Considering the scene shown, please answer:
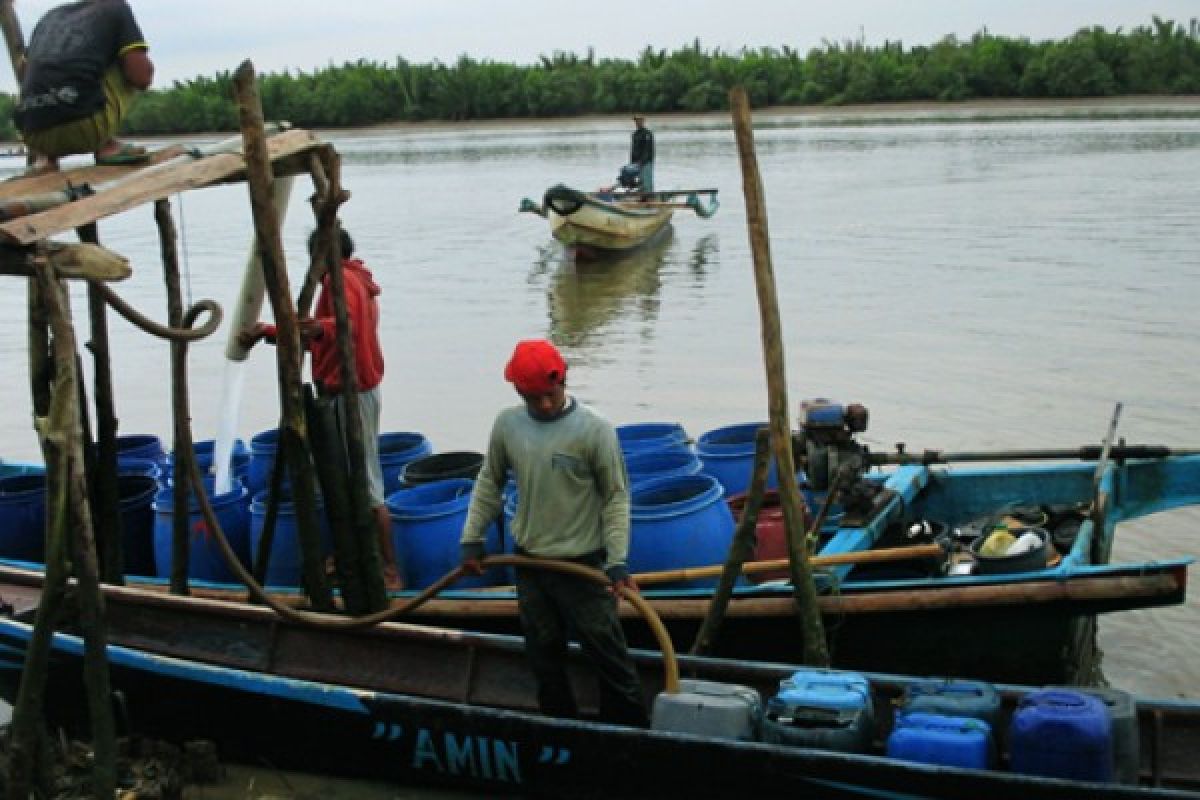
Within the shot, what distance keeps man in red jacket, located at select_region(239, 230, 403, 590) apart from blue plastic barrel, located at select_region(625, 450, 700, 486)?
137 cm

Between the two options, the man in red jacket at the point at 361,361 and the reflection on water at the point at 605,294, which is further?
the reflection on water at the point at 605,294

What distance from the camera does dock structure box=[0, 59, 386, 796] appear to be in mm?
5367

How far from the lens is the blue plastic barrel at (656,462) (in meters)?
7.43

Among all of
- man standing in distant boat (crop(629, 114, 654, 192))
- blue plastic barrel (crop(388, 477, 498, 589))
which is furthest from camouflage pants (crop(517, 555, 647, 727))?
man standing in distant boat (crop(629, 114, 654, 192))

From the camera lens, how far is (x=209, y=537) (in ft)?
24.1

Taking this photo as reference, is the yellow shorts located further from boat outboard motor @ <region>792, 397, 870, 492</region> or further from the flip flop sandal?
boat outboard motor @ <region>792, 397, 870, 492</region>

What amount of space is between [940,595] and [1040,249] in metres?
16.9

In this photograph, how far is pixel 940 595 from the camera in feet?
19.9

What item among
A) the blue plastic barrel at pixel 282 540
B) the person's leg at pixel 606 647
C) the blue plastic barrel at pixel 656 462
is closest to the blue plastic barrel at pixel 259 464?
the blue plastic barrel at pixel 282 540

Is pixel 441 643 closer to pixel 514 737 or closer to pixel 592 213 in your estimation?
pixel 514 737

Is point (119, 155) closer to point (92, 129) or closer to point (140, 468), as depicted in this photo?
point (92, 129)

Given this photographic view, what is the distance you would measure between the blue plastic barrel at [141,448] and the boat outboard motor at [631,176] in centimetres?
1880

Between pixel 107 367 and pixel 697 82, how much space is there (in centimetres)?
6574

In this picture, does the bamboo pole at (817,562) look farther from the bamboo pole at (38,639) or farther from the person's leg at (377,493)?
the bamboo pole at (38,639)
